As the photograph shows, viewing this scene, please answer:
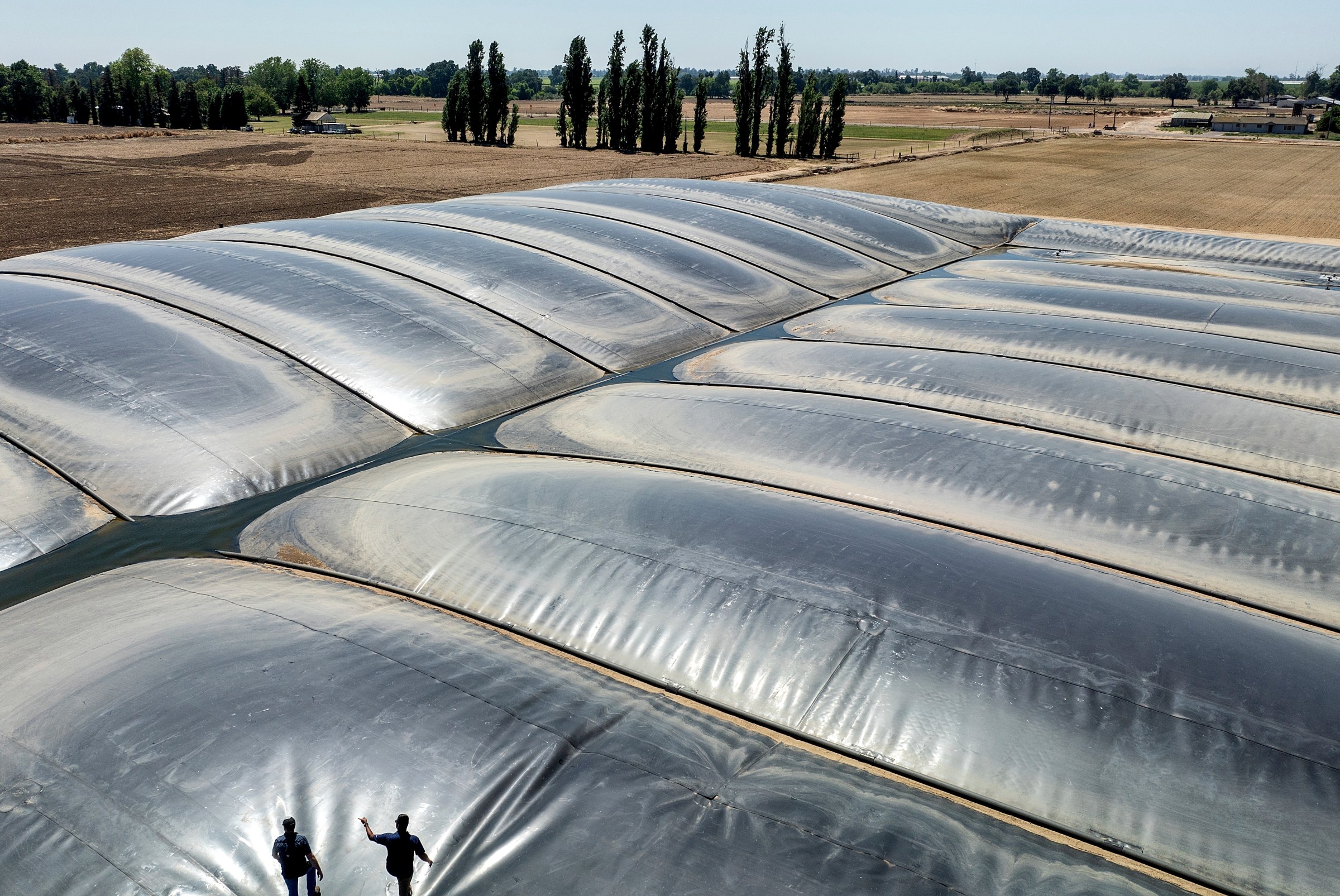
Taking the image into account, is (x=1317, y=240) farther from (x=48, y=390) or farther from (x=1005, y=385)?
(x=48, y=390)

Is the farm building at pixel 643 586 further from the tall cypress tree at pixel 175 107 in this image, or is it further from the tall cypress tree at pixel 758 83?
the tall cypress tree at pixel 175 107

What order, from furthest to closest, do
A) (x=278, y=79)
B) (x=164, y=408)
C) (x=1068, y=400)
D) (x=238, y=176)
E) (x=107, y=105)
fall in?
1. (x=278, y=79)
2. (x=107, y=105)
3. (x=238, y=176)
4. (x=1068, y=400)
5. (x=164, y=408)

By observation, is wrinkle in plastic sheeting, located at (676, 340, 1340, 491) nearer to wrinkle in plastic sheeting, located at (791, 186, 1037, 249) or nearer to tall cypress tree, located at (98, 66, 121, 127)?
wrinkle in plastic sheeting, located at (791, 186, 1037, 249)

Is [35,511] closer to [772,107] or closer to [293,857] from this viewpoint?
[293,857]

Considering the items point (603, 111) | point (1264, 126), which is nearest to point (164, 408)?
point (603, 111)

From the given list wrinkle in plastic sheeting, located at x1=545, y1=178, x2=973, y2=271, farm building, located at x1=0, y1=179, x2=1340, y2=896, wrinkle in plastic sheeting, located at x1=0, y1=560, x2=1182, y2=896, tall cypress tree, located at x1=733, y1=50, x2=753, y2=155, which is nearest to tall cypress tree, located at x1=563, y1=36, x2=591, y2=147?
tall cypress tree, located at x1=733, y1=50, x2=753, y2=155

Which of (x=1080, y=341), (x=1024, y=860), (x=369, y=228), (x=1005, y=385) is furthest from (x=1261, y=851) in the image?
(x=369, y=228)
